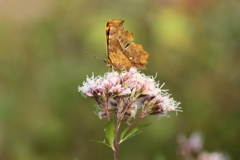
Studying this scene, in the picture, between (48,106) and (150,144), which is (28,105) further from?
(150,144)

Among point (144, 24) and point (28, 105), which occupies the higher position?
point (144, 24)

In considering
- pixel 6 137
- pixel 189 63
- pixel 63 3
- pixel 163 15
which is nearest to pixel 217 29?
pixel 189 63

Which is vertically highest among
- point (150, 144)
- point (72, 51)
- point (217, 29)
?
point (217, 29)

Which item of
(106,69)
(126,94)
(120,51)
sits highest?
(106,69)

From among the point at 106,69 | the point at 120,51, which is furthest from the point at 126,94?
the point at 106,69

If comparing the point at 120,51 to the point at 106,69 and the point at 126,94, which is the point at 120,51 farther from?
the point at 106,69

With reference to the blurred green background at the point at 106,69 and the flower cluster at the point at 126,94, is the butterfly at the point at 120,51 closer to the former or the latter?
the flower cluster at the point at 126,94
